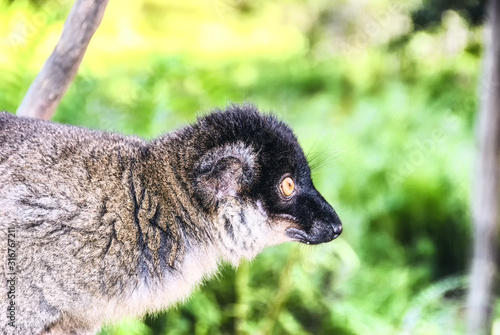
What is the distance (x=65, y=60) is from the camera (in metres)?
2.50

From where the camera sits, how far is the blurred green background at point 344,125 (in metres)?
4.43

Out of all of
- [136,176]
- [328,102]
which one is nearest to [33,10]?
[136,176]

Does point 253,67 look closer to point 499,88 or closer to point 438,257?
point 438,257

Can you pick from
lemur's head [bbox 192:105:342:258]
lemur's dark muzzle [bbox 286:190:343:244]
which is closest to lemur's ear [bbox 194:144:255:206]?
lemur's head [bbox 192:105:342:258]

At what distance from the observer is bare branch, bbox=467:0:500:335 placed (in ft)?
15.8

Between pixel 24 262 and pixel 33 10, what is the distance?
109 inches

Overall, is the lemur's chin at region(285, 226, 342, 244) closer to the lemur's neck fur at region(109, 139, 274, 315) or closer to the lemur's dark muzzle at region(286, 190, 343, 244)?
the lemur's dark muzzle at region(286, 190, 343, 244)

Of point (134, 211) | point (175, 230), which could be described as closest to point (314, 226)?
point (175, 230)

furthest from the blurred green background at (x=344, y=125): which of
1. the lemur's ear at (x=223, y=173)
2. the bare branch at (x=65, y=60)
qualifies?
the bare branch at (x=65, y=60)

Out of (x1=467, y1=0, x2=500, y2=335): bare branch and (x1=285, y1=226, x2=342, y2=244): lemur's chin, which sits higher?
(x1=285, y1=226, x2=342, y2=244): lemur's chin

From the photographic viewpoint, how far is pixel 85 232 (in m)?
2.19

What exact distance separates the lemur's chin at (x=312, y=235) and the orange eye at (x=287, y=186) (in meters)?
0.16

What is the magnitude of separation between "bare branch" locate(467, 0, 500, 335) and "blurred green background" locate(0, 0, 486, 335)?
0.24m

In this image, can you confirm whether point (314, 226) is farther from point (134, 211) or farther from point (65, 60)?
point (65, 60)
